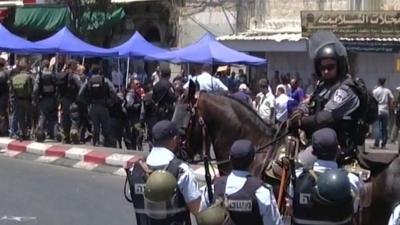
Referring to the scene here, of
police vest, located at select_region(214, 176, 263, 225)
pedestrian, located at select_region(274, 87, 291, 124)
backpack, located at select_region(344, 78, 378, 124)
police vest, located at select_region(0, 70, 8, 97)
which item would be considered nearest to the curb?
police vest, located at select_region(0, 70, 8, 97)

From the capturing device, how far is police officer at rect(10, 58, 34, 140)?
Result: 69.2 ft

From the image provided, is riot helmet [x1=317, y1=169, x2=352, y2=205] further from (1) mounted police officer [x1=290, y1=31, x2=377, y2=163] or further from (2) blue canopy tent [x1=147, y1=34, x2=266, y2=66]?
(2) blue canopy tent [x1=147, y1=34, x2=266, y2=66]

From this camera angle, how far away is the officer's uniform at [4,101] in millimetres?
22188

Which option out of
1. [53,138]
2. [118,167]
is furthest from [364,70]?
[118,167]

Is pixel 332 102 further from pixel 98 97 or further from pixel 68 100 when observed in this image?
pixel 68 100

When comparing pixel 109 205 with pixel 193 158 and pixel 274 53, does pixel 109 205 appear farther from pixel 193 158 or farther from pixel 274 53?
pixel 274 53

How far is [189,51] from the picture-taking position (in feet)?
84.5

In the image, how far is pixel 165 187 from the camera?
6.25 metres

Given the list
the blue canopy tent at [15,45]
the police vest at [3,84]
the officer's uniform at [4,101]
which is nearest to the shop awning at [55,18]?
the blue canopy tent at [15,45]

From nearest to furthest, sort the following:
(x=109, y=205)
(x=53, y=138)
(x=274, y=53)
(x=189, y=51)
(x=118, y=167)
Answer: (x=109, y=205) → (x=118, y=167) → (x=53, y=138) → (x=189, y=51) → (x=274, y=53)

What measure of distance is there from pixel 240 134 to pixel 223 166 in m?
0.37

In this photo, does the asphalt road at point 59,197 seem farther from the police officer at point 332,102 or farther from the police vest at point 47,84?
the police officer at point 332,102

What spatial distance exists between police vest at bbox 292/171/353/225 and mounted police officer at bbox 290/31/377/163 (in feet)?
2.99

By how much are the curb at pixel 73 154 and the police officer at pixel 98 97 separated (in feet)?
3.23
